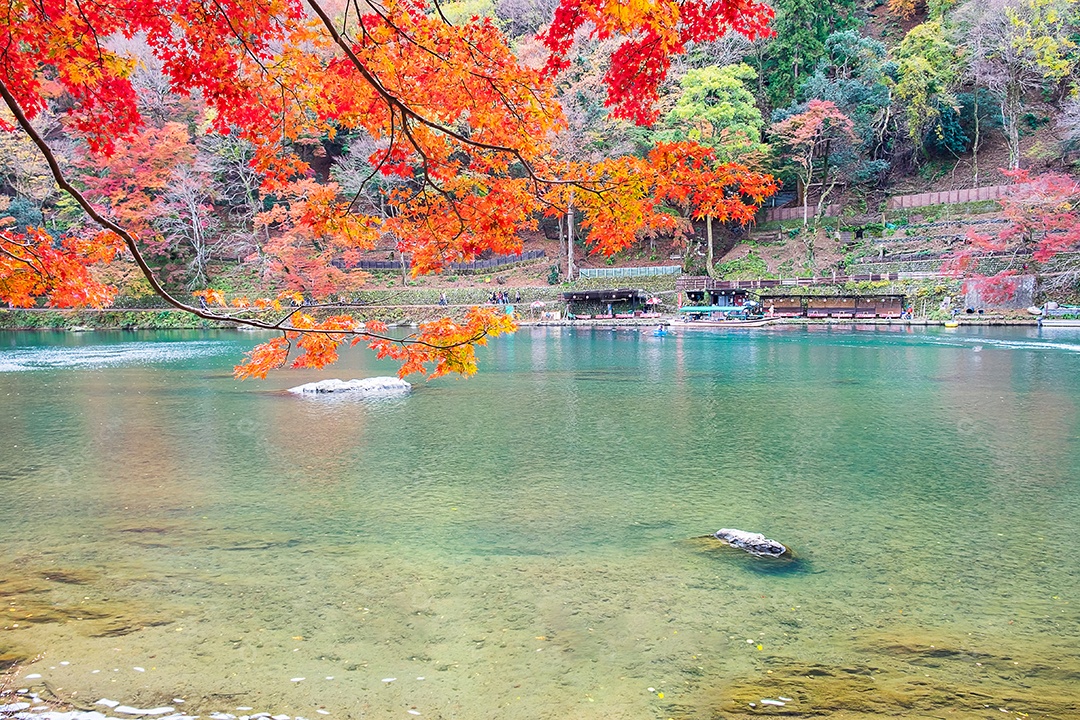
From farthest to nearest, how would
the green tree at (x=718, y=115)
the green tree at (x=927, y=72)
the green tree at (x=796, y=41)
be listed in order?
the green tree at (x=796, y=41) < the green tree at (x=927, y=72) < the green tree at (x=718, y=115)

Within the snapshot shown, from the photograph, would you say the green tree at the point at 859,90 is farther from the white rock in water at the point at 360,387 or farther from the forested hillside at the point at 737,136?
the white rock in water at the point at 360,387

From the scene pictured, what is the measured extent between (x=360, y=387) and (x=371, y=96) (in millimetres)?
12193

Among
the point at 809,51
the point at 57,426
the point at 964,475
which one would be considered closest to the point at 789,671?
the point at 964,475

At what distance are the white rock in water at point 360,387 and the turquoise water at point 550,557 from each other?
1.52 m

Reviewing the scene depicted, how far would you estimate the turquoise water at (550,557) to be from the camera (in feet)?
15.3

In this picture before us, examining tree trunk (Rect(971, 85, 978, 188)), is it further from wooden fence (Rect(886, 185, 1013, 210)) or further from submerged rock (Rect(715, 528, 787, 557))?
submerged rock (Rect(715, 528, 787, 557))

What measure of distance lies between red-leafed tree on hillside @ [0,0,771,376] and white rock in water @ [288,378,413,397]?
35.6 feet

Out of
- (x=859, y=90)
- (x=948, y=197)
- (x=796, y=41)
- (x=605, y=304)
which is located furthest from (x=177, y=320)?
(x=948, y=197)

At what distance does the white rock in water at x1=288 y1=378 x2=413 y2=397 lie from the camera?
56.3 feet

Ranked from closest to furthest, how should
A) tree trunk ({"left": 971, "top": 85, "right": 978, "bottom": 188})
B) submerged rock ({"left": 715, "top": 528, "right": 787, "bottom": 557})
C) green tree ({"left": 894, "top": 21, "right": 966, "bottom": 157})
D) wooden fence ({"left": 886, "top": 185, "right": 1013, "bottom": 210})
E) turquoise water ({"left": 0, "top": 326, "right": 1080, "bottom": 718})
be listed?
turquoise water ({"left": 0, "top": 326, "right": 1080, "bottom": 718}) < submerged rock ({"left": 715, "top": 528, "right": 787, "bottom": 557}) < green tree ({"left": 894, "top": 21, "right": 966, "bottom": 157}) < wooden fence ({"left": 886, "top": 185, "right": 1013, "bottom": 210}) < tree trunk ({"left": 971, "top": 85, "right": 978, "bottom": 188})

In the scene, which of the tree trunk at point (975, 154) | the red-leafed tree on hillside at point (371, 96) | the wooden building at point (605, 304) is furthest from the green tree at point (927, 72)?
the red-leafed tree on hillside at point (371, 96)

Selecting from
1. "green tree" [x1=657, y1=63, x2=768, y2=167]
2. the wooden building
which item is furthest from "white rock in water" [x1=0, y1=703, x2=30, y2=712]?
"green tree" [x1=657, y1=63, x2=768, y2=167]

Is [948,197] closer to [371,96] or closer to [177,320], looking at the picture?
[371,96]

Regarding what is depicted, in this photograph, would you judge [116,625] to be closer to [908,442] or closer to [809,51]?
[908,442]
